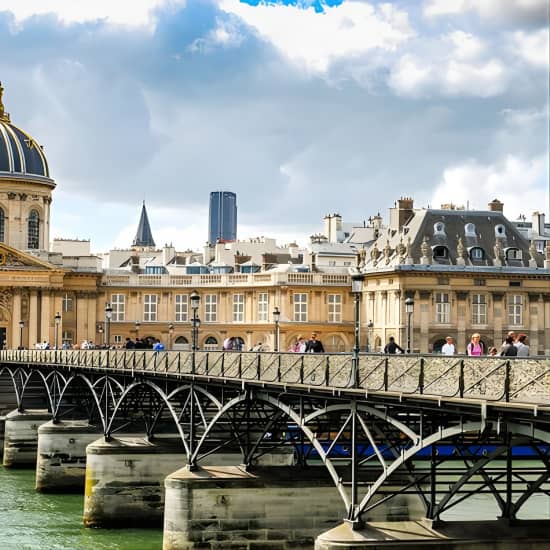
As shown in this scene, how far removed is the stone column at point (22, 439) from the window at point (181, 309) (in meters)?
39.1

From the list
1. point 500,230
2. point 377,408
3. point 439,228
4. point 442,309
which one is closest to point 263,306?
point 442,309

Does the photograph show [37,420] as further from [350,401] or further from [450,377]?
[450,377]

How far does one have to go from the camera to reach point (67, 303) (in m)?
99.3

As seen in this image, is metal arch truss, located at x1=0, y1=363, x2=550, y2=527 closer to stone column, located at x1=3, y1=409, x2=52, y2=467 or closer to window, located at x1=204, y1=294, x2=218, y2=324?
stone column, located at x1=3, y1=409, x2=52, y2=467

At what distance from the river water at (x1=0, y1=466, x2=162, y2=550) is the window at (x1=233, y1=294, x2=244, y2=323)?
46.1 m

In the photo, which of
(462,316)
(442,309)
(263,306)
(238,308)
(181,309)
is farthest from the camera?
(181,309)

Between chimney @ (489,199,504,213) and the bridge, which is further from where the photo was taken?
chimney @ (489,199,504,213)

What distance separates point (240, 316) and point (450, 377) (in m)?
74.0

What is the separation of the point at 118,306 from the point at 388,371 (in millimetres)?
74916

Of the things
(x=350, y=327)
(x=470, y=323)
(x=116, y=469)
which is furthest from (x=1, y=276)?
(x=116, y=469)

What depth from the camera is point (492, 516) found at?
139ft

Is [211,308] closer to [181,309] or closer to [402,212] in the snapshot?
[181,309]

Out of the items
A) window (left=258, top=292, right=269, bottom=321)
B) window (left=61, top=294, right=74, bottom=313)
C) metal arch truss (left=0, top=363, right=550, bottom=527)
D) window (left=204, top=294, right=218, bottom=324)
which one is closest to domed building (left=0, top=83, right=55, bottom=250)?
window (left=61, top=294, right=74, bottom=313)

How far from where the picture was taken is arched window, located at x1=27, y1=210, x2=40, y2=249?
4058 inches
